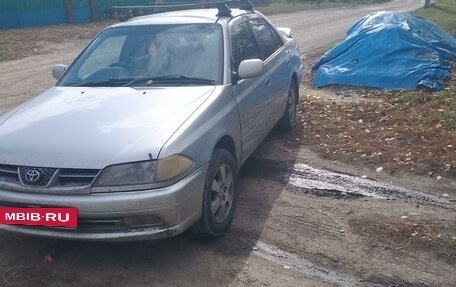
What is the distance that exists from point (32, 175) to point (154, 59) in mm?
1791

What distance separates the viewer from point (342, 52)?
36.1 ft

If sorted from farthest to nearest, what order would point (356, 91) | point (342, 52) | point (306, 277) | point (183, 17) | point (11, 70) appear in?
point (11, 70)
point (342, 52)
point (356, 91)
point (183, 17)
point (306, 277)

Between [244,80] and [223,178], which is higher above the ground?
[244,80]

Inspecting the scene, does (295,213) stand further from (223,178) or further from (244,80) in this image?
(244,80)

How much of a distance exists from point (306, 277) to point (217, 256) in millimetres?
677

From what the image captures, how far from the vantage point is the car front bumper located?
358 cm

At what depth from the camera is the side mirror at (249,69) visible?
16.0ft

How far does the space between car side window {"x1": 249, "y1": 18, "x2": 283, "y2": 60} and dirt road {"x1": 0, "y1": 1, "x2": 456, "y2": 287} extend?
1455 mm

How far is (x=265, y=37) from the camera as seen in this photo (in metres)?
6.36

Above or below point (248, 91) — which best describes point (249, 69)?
above

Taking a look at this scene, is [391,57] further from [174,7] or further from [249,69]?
[249,69]

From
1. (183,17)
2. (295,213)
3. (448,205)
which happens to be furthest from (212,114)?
(448,205)

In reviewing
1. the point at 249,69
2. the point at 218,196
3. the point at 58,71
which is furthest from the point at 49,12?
the point at 218,196

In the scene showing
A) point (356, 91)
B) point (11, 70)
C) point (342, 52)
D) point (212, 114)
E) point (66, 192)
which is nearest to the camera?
point (66, 192)
